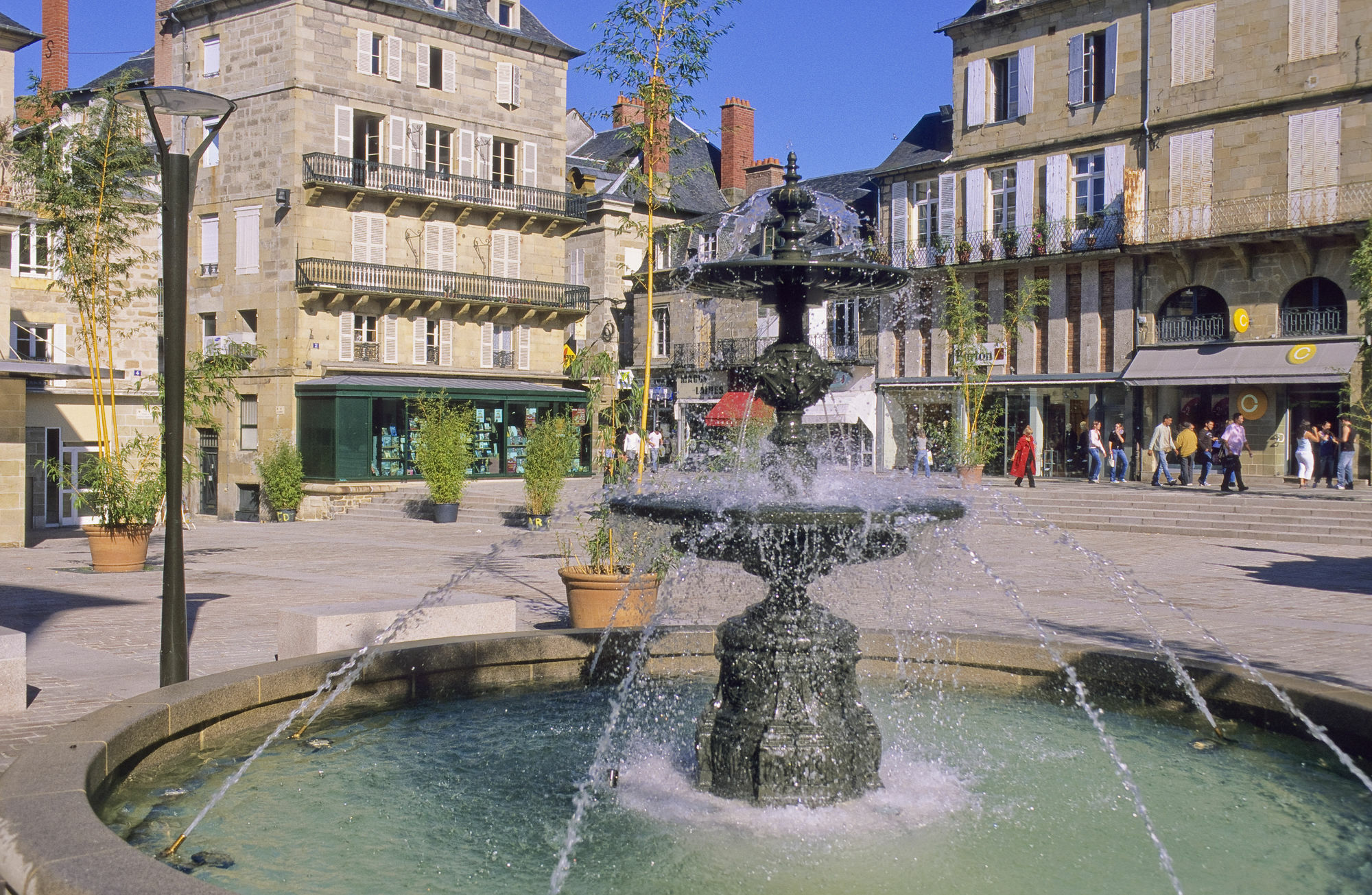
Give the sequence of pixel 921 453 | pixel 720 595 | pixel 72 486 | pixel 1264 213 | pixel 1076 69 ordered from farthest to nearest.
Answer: pixel 1076 69 → pixel 921 453 → pixel 1264 213 → pixel 72 486 → pixel 720 595

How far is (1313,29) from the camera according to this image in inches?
1161

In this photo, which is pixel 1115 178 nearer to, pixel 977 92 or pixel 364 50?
pixel 977 92

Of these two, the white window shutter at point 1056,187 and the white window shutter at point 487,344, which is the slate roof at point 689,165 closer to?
the white window shutter at point 487,344

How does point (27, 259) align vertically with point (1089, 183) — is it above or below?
below

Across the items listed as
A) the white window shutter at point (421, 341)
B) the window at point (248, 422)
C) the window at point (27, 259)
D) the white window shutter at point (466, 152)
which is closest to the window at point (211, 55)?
the white window shutter at point (466, 152)

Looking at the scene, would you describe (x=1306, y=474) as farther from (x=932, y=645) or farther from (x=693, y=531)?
(x=693, y=531)

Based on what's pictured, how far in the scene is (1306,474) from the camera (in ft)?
84.3

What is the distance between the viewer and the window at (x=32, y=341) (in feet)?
96.1

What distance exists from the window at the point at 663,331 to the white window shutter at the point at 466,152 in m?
10.5

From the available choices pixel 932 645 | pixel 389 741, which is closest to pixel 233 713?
pixel 389 741

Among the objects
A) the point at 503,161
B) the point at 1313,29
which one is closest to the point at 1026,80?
the point at 1313,29

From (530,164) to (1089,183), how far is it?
17.1 m

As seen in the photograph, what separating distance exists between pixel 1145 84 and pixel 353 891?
33465mm

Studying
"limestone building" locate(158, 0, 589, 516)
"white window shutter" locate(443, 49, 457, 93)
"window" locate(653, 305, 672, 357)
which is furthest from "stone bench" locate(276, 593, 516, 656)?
"window" locate(653, 305, 672, 357)
